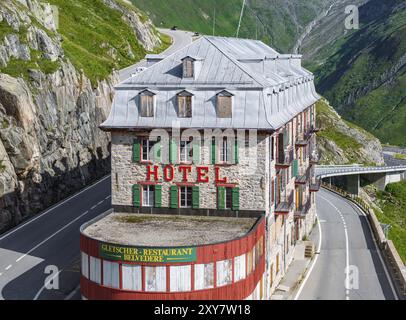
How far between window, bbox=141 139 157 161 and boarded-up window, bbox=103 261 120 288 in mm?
11595

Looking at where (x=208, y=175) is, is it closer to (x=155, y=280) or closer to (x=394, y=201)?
(x=155, y=280)

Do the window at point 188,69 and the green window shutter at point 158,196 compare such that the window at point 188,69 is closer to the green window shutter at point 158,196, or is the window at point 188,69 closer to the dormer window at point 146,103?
the dormer window at point 146,103

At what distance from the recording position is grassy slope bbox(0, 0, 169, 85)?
90.9m

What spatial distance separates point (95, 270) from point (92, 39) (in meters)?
81.7

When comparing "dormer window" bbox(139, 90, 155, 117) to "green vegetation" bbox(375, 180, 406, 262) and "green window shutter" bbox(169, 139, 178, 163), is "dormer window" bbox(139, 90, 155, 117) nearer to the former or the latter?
"green window shutter" bbox(169, 139, 178, 163)

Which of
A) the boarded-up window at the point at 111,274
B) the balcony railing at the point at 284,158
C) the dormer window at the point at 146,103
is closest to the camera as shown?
the boarded-up window at the point at 111,274

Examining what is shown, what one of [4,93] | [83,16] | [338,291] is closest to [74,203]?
[4,93]

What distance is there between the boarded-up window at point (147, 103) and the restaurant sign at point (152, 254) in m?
13.2

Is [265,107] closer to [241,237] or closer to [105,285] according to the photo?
[241,237]

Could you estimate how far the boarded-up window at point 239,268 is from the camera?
42.4 meters

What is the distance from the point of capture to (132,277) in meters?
40.1

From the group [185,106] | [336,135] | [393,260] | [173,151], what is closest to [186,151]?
[173,151]

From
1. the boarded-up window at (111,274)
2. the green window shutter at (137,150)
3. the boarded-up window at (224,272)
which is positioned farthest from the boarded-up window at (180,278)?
the green window shutter at (137,150)

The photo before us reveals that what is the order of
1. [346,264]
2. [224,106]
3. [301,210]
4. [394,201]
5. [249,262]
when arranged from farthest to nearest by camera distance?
1. [394,201]
2. [301,210]
3. [346,264]
4. [224,106]
5. [249,262]
